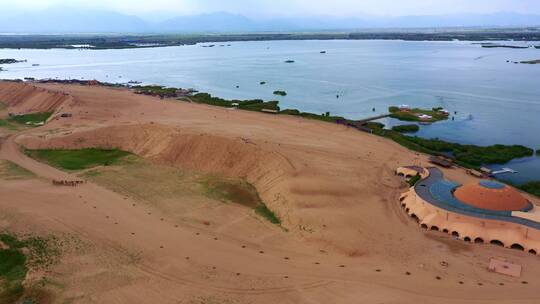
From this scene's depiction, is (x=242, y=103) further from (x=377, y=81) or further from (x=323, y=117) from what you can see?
(x=377, y=81)

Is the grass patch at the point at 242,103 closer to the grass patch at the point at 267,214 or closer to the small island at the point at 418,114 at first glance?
the small island at the point at 418,114

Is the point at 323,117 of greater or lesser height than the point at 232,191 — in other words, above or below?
above

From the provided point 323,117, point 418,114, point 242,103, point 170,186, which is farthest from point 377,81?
point 170,186

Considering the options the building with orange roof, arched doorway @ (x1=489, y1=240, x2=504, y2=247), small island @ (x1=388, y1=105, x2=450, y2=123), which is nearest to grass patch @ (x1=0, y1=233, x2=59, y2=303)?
the building with orange roof

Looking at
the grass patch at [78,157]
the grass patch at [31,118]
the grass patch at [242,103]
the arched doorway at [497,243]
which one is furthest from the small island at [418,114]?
the grass patch at [31,118]

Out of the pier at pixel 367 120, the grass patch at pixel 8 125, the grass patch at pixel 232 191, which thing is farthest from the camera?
the pier at pixel 367 120

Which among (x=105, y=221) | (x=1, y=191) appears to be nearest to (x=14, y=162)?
(x=1, y=191)
